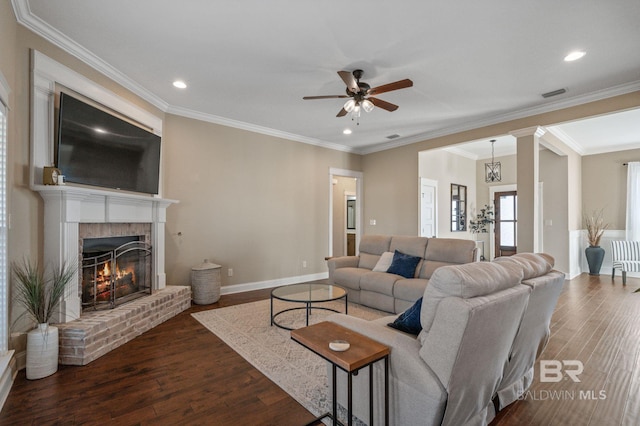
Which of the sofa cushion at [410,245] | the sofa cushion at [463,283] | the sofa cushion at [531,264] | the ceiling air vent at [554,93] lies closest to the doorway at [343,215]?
the sofa cushion at [410,245]

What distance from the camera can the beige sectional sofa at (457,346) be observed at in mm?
1469

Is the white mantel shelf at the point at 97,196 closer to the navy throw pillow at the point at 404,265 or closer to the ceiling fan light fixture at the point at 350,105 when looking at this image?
the ceiling fan light fixture at the point at 350,105

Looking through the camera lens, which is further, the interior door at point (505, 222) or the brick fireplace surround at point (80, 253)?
the interior door at point (505, 222)

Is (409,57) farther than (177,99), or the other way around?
(177,99)

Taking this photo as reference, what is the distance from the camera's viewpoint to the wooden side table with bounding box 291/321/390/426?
1.45 m

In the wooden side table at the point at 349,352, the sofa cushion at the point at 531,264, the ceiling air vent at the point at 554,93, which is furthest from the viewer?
the ceiling air vent at the point at 554,93

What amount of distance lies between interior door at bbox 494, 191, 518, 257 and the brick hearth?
7888mm

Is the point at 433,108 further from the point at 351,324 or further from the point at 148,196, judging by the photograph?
the point at 148,196

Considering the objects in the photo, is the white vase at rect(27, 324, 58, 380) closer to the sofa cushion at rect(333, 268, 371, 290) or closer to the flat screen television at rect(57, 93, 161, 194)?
the flat screen television at rect(57, 93, 161, 194)

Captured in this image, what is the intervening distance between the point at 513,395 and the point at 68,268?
3737 millimetres

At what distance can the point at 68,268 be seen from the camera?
2.85 meters

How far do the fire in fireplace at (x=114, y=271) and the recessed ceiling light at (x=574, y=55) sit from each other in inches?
203

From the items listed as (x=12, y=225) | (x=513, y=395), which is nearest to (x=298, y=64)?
(x=12, y=225)

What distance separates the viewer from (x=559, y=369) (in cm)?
258
